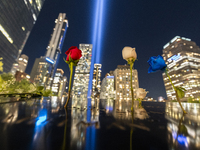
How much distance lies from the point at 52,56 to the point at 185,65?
129749mm

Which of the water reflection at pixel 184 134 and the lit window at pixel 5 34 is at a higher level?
the lit window at pixel 5 34

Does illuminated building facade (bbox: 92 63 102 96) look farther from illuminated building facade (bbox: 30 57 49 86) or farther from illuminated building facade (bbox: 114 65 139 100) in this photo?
illuminated building facade (bbox: 30 57 49 86)

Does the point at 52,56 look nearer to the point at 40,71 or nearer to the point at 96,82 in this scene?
the point at 40,71

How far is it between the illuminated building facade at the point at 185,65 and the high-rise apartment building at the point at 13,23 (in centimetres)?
11575

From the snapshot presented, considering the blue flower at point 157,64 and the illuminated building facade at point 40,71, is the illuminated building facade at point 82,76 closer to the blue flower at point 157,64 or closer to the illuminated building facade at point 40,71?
the illuminated building facade at point 40,71

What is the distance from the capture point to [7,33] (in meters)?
49.5

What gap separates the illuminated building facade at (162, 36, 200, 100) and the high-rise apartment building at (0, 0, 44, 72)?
380 ft

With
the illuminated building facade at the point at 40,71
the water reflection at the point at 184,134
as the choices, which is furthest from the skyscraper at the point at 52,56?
the water reflection at the point at 184,134

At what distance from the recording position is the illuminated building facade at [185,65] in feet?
221

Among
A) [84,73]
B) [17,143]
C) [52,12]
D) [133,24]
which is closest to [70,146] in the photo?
[17,143]

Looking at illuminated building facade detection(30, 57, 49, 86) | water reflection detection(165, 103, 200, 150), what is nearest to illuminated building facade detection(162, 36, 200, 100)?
water reflection detection(165, 103, 200, 150)

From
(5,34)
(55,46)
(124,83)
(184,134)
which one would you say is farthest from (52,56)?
(184,134)

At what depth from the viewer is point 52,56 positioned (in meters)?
90.0

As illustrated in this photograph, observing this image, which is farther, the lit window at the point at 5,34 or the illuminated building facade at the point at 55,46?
the illuminated building facade at the point at 55,46
